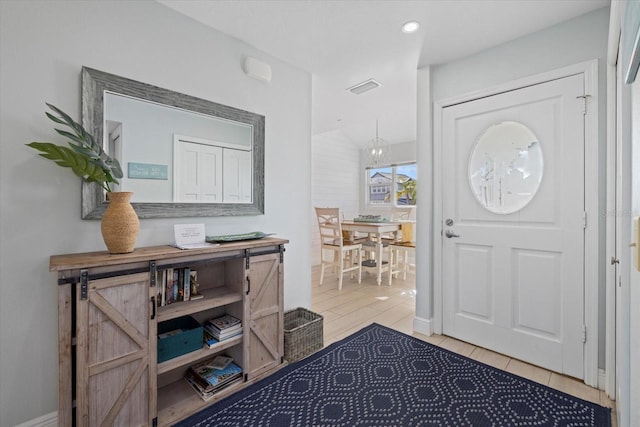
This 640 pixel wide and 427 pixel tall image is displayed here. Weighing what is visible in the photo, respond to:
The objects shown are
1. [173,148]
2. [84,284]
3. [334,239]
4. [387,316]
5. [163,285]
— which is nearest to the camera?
[84,284]

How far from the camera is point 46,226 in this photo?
5.04 ft

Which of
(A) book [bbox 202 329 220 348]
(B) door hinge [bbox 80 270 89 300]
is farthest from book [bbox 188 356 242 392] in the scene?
(B) door hinge [bbox 80 270 89 300]

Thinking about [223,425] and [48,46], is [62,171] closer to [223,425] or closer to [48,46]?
[48,46]

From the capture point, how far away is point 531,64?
2213 mm

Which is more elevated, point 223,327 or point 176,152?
point 176,152

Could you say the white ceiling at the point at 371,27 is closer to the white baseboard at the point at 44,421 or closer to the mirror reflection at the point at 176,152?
the mirror reflection at the point at 176,152

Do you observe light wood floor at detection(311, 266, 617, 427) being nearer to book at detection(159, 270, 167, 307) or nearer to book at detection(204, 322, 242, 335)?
book at detection(204, 322, 242, 335)

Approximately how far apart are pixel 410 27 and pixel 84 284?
247 cm

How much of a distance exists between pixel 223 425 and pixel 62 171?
158 centimetres

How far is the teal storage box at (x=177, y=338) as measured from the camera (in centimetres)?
174

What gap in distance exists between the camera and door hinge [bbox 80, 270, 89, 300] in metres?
1.35

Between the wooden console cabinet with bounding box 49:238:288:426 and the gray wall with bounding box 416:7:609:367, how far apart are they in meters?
1.60

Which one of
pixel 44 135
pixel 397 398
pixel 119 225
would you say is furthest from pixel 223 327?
pixel 44 135

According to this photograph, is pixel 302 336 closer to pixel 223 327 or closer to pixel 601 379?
pixel 223 327
